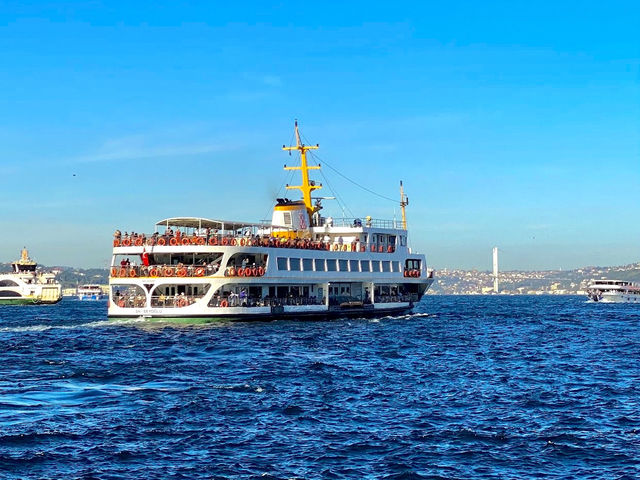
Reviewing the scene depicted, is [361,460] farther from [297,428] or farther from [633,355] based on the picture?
[633,355]

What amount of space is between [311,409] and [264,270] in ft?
113

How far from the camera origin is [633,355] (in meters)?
45.4

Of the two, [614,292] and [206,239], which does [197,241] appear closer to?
[206,239]

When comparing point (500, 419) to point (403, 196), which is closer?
point (500, 419)

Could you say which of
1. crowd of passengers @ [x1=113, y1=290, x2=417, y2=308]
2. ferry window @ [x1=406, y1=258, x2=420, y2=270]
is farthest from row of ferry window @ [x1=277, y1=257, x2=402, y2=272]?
crowd of passengers @ [x1=113, y1=290, x2=417, y2=308]

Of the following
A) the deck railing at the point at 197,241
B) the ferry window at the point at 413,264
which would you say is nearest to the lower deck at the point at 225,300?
the deck railing at the point at 197,241

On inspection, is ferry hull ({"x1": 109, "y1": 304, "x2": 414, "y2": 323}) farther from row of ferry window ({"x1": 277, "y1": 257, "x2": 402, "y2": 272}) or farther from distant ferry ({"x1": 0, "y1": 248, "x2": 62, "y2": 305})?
distant ferry ({"x1": 0, "y1": 248, "x2": 62, "y2": 305})

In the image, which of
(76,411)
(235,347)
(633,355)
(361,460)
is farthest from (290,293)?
(361,460)

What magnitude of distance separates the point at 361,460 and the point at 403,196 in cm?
7127

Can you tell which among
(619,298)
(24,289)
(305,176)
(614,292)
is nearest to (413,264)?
(305,176)

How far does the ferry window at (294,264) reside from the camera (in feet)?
212

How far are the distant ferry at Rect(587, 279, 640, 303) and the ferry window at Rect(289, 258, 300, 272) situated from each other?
9716 cm

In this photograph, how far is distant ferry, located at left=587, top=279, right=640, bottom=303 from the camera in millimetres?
146375

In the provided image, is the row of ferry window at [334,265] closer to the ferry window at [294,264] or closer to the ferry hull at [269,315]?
the ferry window at [294,264]
